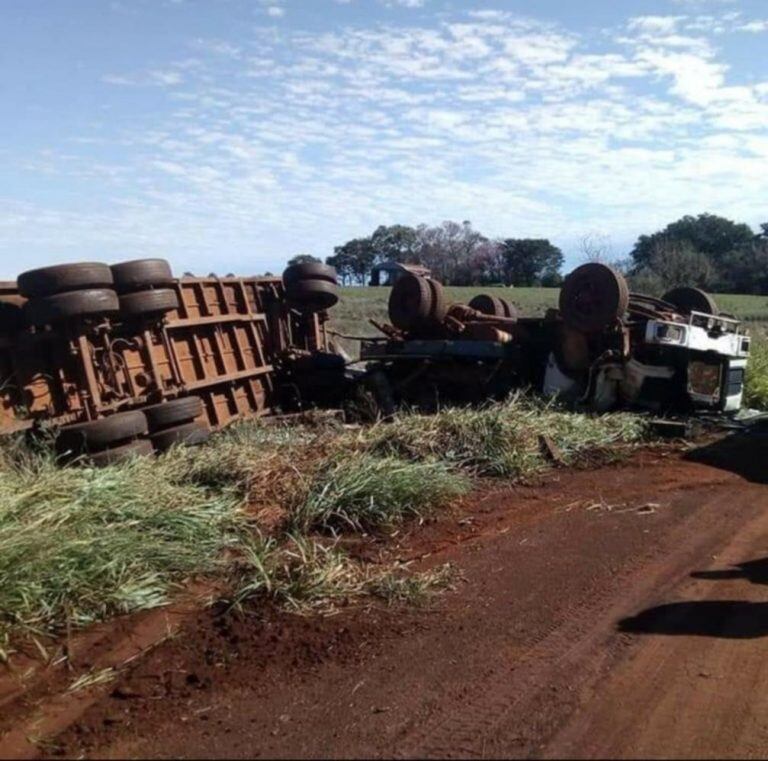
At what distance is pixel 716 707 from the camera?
4.01m

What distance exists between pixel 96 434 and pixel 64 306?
1.27 meters

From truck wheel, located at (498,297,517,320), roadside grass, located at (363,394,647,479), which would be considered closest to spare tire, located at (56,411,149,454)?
roadside grass, located at (363,394,647,479)

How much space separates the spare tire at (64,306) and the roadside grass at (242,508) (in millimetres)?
1252

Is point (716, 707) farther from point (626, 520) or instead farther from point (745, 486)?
point (745, 486)

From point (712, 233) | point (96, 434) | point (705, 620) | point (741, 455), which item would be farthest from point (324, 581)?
point (712, 233)

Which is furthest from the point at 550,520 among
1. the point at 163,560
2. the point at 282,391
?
the point at 282,391

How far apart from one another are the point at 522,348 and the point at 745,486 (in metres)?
4.09

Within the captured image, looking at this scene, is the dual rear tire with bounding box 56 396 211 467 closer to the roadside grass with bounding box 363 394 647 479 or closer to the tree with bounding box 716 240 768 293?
the roadside grass with bounding box 363 394 647 479

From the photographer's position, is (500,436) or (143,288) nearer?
(500,436)

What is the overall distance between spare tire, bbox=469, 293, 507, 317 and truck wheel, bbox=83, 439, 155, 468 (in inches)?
248

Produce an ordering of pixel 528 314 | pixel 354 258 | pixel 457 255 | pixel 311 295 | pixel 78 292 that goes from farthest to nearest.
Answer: pixel 354 258, pixel 457 255, pixel 528 314, pixel 311 295, pixel 78 292

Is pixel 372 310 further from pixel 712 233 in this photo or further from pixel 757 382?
pixel 712 233

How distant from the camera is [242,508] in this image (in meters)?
6.94

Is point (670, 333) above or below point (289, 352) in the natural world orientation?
below
